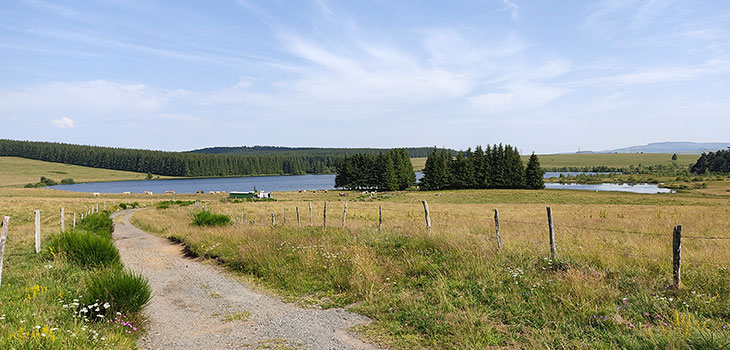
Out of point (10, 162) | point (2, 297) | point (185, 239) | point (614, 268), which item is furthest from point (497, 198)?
point (10, 162)

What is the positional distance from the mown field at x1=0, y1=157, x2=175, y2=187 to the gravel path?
6596 inches

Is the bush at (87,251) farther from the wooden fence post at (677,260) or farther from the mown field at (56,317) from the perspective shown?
the wooden fence post at (677,260)

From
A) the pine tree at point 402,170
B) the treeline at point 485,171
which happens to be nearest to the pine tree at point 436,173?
the treeline at point 485,171

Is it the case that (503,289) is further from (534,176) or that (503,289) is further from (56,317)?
(534,176)

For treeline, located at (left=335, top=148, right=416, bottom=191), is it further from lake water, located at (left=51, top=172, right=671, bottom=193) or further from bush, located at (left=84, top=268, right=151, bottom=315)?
bush, located at (left=84, top=268, right=151, bottom=315)

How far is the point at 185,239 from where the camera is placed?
1864 centimetres

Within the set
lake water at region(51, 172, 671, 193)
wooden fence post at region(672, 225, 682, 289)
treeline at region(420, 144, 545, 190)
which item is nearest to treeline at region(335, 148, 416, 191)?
treeline at region(420, 144, 545, 190)

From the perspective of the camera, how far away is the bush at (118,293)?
22.3 feet

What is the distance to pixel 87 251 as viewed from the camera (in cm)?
1116

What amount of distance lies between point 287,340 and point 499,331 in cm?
316

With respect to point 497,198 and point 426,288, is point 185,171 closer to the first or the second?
point 497,198

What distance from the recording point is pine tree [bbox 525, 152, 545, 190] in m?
85.3

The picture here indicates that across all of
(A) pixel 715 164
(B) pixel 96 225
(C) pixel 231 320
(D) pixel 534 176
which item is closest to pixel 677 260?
(C) pixel 231 320

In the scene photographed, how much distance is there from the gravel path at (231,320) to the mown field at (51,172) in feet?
550
